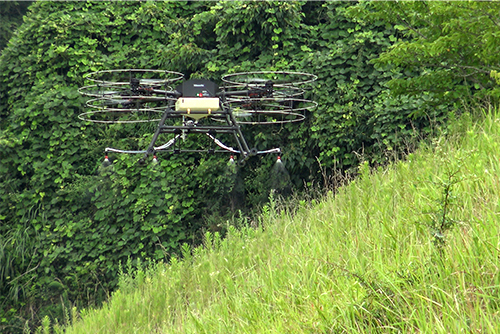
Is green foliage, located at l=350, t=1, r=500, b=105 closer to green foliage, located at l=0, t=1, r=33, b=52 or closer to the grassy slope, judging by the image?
the grassy slope

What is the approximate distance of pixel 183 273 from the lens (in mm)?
6984

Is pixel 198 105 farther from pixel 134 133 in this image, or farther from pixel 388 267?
pixel 134 133

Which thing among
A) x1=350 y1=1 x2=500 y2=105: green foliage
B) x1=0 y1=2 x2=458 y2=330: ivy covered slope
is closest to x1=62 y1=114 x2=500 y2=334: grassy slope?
x1=350 y1=1 x2=500 y2=105: green foliage

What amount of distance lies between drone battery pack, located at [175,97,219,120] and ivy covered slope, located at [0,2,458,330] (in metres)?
3.39

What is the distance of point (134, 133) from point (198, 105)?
17.6 feet

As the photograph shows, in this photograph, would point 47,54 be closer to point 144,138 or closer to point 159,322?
point 144,138

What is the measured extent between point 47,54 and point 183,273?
682 cm

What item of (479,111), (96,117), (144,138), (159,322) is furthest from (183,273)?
(96,117)

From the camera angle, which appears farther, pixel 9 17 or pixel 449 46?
pixel 9 17

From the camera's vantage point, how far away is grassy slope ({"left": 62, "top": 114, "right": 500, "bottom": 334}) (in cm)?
302

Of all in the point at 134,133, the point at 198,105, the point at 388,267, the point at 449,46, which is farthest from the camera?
the point at 134,133

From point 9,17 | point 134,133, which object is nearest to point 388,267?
point 134,133

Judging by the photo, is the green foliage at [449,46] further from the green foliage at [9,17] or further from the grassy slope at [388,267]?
the green foliage at [9,17]

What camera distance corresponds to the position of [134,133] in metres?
11.6
